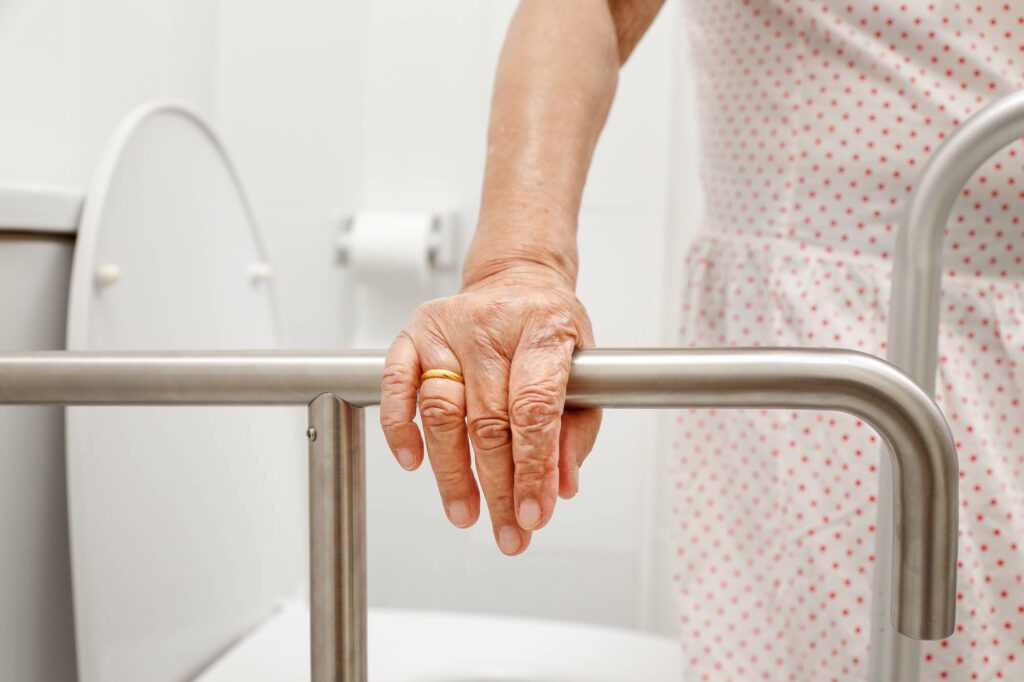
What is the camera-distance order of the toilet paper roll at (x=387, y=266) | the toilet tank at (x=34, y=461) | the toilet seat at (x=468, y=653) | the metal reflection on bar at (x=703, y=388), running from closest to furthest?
the metal reflection on bar at (x=703, y=388) < the toilet tank at (x=34, y=461) < the toilet seat at (x=468, y=653) < the toilet paper roll at (x=387, y=266)

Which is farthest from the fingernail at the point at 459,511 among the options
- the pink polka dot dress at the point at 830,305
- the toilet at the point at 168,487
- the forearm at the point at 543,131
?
the toilet at the point at 168,487

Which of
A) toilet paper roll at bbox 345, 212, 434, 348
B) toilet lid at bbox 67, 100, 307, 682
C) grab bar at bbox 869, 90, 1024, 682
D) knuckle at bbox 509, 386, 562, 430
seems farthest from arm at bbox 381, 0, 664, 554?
A: toilet paper roll at bbox 345, 212, 434, 348

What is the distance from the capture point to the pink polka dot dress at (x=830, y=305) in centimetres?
43

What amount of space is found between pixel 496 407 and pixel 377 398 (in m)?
0.04

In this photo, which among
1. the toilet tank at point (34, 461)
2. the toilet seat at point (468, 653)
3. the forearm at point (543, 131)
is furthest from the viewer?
the toilet seat at point (468, 653)

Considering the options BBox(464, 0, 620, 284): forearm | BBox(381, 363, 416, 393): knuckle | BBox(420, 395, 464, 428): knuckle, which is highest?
BBox(464, 0, 620, 284): forearm

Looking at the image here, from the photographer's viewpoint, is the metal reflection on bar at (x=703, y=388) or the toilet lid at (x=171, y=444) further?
the toilet lid at (x=171, y=444)

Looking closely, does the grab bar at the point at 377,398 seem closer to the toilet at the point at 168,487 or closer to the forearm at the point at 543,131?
the forearm at the point at 543,131

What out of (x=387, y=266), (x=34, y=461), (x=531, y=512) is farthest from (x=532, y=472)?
(x=387, y=266)

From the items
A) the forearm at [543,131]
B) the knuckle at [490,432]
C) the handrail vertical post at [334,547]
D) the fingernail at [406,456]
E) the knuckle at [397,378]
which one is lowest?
the handrail vertical post at [334,547]

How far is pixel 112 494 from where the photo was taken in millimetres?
594

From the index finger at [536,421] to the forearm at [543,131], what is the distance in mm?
95

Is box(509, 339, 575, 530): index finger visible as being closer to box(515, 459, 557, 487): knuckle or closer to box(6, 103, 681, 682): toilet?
box(515, 459, 557, 487): knuckle

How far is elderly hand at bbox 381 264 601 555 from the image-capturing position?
30cm
